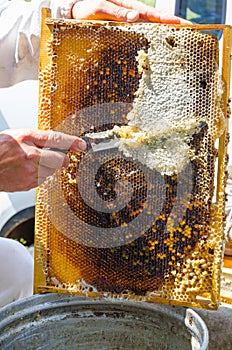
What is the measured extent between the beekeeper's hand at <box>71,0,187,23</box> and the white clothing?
955 millimetres

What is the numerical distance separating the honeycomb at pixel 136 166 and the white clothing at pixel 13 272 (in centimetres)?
44

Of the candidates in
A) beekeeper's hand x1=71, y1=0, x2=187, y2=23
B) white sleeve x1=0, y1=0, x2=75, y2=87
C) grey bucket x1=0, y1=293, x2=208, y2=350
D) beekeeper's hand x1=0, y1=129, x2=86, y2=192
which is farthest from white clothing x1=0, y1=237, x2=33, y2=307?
beekeeper's hand x1=71, y1=0, x2=187, y2=23

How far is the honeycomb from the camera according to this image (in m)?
1.73

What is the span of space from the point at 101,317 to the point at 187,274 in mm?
412

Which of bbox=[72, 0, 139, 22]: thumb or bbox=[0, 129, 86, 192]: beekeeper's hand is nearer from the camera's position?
bbox=[0, 129, 86, 192]: beekeeper's hand

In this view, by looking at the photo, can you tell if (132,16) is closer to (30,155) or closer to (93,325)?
(30,155)

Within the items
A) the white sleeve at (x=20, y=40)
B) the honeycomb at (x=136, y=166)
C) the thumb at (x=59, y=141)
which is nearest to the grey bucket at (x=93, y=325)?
the honeycomb at (x=136, y=166)

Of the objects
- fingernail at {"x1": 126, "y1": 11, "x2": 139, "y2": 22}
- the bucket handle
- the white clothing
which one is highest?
fingernail at {"x1": 126, "y1": 11, "x2": 139, "y2": 22}

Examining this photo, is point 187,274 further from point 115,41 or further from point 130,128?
point 115,41

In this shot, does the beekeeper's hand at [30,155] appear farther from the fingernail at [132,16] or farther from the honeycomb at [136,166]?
the fingernail at [132,16]

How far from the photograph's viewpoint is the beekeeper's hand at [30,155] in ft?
5.68

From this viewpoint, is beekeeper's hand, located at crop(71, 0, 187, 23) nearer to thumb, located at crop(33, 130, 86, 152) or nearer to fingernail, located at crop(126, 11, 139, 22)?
fingernail, located at crop(126, 11, 139, 22)

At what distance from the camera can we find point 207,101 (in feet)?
5.68

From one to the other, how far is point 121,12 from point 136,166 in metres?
0.52
